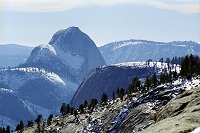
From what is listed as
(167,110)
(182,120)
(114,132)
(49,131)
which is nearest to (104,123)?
(114,132)

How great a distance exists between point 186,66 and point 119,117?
48452 mm

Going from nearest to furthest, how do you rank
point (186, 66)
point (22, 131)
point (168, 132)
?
point (168, 132) → point (186, 66) → point (22, 131)

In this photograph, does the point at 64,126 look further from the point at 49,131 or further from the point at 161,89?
the point at 161,89

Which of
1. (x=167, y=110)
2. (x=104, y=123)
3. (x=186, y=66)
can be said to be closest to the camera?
(x=167, y=110)

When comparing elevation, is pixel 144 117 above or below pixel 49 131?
above

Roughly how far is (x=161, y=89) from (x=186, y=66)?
36619mm

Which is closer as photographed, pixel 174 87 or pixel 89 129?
pixel 174 87

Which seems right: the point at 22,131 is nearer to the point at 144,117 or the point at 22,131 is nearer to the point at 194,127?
the point at 144,117

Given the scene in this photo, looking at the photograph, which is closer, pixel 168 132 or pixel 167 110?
pixel 168 132

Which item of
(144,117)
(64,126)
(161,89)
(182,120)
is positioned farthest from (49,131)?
(182,120)

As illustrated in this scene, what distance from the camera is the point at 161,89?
4798 inches

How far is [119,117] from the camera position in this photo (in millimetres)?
120000

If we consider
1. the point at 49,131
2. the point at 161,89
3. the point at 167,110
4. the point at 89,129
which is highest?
the point at 167,110

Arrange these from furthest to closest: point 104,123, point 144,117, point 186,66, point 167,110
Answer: point 186,66
point 104,123
point 144,117
point 167,110
